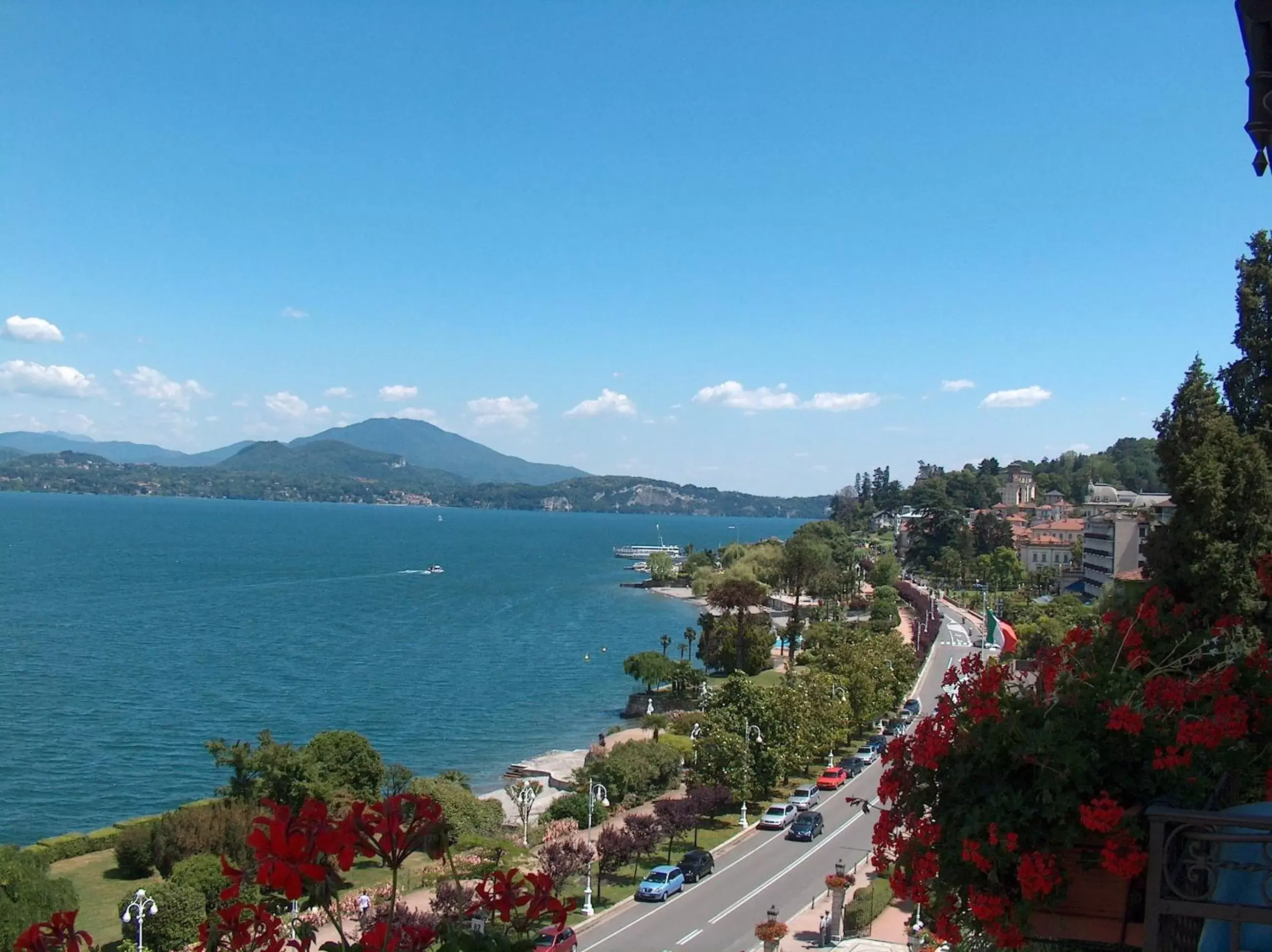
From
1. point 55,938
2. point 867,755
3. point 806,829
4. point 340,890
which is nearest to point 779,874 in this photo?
point 806,829

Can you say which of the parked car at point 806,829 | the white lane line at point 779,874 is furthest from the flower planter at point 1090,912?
the parked car at point 806,829

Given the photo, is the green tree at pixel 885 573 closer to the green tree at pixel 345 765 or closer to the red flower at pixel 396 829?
the green tree at pixel 345 765

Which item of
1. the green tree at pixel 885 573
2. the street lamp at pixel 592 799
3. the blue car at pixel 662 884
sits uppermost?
the green tree at pixel 885 573

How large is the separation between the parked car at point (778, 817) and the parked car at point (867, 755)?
20.0 ft

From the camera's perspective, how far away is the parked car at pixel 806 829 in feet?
81.4

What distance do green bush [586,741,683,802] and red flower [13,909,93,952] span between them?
28491 millimetres

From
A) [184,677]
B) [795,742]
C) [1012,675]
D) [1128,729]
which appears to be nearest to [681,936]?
[795,742]

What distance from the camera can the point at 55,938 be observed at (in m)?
2.25

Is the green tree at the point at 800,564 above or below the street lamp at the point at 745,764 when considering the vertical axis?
above

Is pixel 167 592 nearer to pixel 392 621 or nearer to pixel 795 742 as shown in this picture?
pixel 392 621

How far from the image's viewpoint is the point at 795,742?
2998cm

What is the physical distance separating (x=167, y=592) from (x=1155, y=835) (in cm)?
8834

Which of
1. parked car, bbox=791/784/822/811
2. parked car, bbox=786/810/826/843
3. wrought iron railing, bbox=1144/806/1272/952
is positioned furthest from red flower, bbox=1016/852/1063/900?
parked car, bbox=791/784/822/811

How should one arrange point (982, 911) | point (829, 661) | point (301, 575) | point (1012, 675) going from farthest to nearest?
point (301, 575)
point (829, 661)
point (1012, 675)
point (982, 911)
